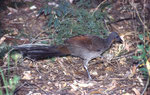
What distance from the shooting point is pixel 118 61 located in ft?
16.8

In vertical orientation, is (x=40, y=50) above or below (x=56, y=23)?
below

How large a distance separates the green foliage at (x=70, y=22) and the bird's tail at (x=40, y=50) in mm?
485

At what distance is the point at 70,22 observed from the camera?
5281mm

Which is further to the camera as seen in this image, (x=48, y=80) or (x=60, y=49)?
(x=60, y=49)

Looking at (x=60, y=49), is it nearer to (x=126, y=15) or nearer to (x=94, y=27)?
(x=94, y=27)

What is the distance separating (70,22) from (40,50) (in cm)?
117

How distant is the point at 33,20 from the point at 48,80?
2210mm

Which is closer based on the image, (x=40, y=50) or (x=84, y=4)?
(x=40, y=50)

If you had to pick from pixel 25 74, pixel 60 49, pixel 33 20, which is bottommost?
pixel 25 74

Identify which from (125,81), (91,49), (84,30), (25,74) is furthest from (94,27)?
(25,74)

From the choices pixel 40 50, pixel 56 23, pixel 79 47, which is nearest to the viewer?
pixel 40 50

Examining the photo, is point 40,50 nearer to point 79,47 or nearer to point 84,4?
point 79,47

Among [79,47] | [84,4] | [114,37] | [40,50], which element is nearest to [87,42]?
[79,47]

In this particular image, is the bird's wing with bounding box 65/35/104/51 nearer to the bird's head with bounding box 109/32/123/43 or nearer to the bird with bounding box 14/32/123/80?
the bird with bounding box 14/32/123/80
